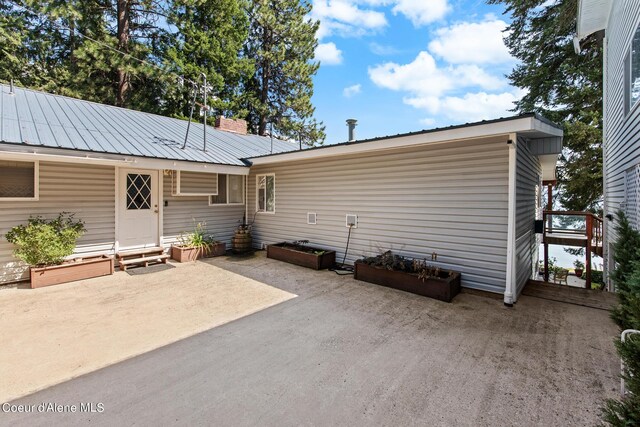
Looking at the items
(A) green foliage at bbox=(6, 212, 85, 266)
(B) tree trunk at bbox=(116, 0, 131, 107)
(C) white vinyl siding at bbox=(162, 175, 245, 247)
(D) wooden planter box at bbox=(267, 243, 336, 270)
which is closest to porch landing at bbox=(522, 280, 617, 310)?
(D) wooden planter box at bbox=(267, 243, 336, 270)

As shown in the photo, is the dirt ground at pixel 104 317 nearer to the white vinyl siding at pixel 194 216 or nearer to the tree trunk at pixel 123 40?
the white vinyl siding at pixel 194 216

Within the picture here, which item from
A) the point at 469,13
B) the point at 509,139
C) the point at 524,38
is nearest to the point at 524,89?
the point at 524,38

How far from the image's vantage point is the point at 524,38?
483 inches

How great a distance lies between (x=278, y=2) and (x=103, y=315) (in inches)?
738

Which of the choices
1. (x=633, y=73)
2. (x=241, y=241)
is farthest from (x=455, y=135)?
(x=241, y=241)

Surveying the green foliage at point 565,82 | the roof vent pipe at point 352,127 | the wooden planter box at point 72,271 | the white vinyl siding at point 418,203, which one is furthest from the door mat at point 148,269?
the green foliage at point 565,82

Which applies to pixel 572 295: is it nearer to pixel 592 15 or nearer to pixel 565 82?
pixel 592 15

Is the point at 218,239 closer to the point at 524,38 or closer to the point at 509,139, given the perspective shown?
the point at 509,139

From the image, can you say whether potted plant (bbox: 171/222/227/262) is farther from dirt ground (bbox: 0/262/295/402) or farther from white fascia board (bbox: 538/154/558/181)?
white fascia board (bbox: 538/154/558/181)

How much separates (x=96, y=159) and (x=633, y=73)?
8.23 meters

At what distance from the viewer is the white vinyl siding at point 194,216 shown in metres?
6.95

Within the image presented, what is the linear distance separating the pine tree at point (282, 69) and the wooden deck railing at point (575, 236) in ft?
45.1

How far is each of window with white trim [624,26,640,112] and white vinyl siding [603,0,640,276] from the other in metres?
0.06

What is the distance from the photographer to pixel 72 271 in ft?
16.8
